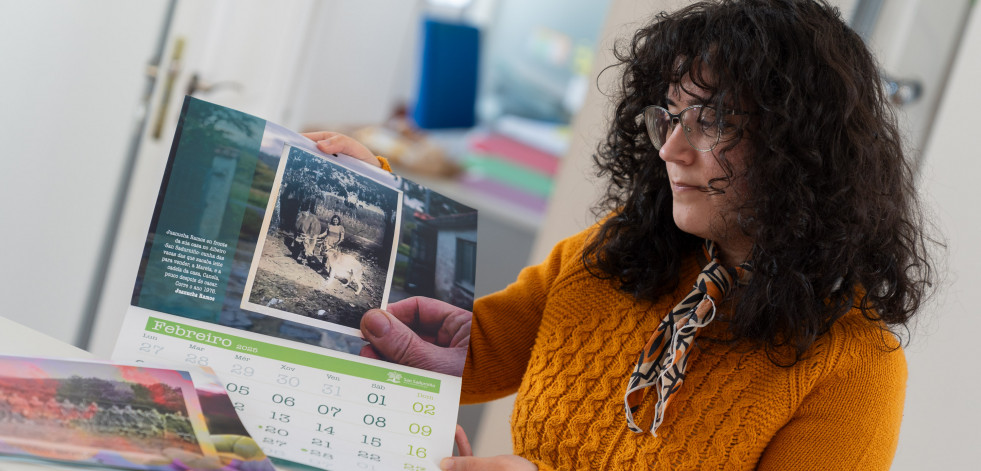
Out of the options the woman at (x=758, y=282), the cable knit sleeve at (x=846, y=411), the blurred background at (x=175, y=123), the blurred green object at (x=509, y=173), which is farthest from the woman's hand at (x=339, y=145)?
the blurred green object at (x=509, y=173)

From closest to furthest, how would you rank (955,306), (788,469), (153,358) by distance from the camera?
(153,358) < (788,469) < (955,306)

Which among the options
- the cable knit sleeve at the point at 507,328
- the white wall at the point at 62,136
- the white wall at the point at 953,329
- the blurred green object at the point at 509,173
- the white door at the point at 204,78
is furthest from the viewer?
the blurred green object at the point at 509,173

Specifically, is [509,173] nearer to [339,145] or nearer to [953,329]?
[953,329]

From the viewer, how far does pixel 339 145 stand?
2.98 ft

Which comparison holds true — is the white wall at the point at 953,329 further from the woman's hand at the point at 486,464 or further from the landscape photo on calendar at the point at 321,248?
the landscape photo on calendar at the point at 321,248

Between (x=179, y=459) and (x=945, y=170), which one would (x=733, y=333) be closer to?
(x=179, y=459)

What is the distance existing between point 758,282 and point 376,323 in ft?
1.34

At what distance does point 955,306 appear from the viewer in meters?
1.48

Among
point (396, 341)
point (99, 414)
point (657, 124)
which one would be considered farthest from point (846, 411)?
point (99, 414)

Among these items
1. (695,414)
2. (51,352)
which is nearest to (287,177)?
(51,352)

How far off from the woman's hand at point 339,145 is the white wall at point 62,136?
0.64 metres

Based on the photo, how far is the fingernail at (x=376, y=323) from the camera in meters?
0.83

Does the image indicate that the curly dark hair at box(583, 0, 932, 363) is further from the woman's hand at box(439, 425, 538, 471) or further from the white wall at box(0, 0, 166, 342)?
the white wall at box(0, 0, 166, 342)

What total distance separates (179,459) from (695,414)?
1.77 ft
